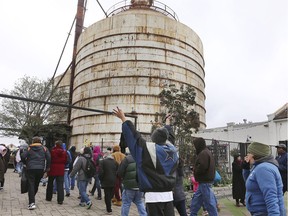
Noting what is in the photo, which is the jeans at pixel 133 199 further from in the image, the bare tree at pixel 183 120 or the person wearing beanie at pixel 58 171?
the bare tree at pixel 183 120

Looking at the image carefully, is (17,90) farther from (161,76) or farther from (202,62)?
(202,62)

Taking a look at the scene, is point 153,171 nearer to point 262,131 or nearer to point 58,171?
point 58,171

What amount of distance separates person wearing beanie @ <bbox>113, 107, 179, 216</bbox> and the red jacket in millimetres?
4793

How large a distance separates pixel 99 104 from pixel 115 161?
1646 centimetres

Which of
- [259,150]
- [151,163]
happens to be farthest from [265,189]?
[151,163]

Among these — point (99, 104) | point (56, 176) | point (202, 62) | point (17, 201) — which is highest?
point (202, 62)

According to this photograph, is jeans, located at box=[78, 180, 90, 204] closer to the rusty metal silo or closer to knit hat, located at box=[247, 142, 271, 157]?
knit hat, located at box=[247, 142, 271, 157]

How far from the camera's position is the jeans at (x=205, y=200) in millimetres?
5203

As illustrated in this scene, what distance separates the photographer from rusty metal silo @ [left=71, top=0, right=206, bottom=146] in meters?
22.6

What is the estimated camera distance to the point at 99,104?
A: 23406 mm

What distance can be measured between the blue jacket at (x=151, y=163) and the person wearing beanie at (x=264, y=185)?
90 centimetres

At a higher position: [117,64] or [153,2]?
[153,2]

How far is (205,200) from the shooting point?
17.3ft

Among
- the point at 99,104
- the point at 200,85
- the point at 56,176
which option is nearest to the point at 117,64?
the point at 99,104
